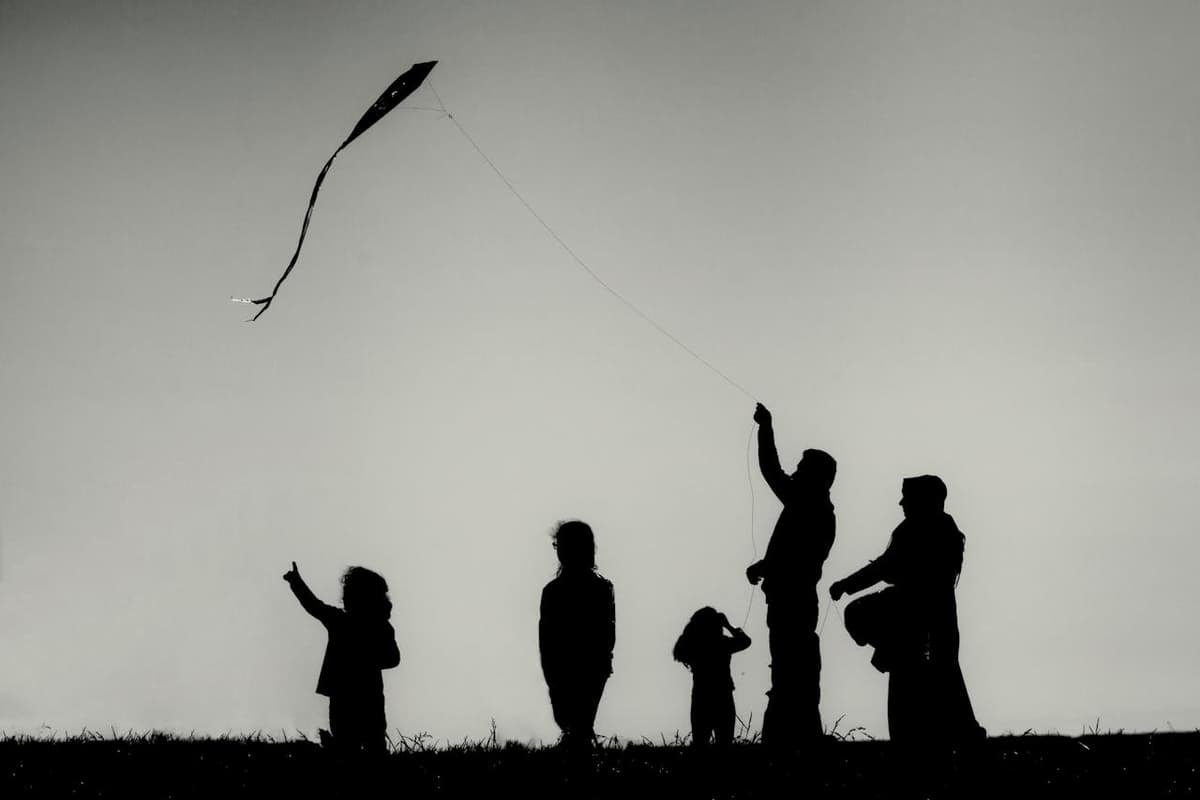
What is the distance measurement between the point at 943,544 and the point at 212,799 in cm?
423

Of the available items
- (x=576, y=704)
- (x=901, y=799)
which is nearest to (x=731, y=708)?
(x=576, y=704)

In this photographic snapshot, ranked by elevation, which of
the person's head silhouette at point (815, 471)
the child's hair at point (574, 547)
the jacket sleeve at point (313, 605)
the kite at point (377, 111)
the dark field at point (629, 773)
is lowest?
the dark field at point (629, 773)

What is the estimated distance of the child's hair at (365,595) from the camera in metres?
8.55

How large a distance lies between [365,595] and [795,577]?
2.86m

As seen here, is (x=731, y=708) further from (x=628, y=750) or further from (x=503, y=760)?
(x=503, y=760)

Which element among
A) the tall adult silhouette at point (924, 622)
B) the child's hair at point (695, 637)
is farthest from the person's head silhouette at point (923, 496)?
the child's hair at point (695, 637)

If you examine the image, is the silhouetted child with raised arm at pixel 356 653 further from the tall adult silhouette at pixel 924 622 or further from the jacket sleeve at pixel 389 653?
the tall adult silhouette at pixel 924 622

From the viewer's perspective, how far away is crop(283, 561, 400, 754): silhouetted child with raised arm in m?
8.35

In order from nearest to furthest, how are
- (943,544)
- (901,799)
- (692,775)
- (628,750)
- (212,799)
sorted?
(901,799) → (212,799) → (692,775) → (943,544) → (628,750)

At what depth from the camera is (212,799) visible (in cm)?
645

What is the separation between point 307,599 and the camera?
8.51 meters

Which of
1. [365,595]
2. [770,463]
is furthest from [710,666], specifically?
Result: [365,595]

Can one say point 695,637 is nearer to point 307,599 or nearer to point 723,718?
point 723,718

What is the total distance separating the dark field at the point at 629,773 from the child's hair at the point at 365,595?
91 centimetres
